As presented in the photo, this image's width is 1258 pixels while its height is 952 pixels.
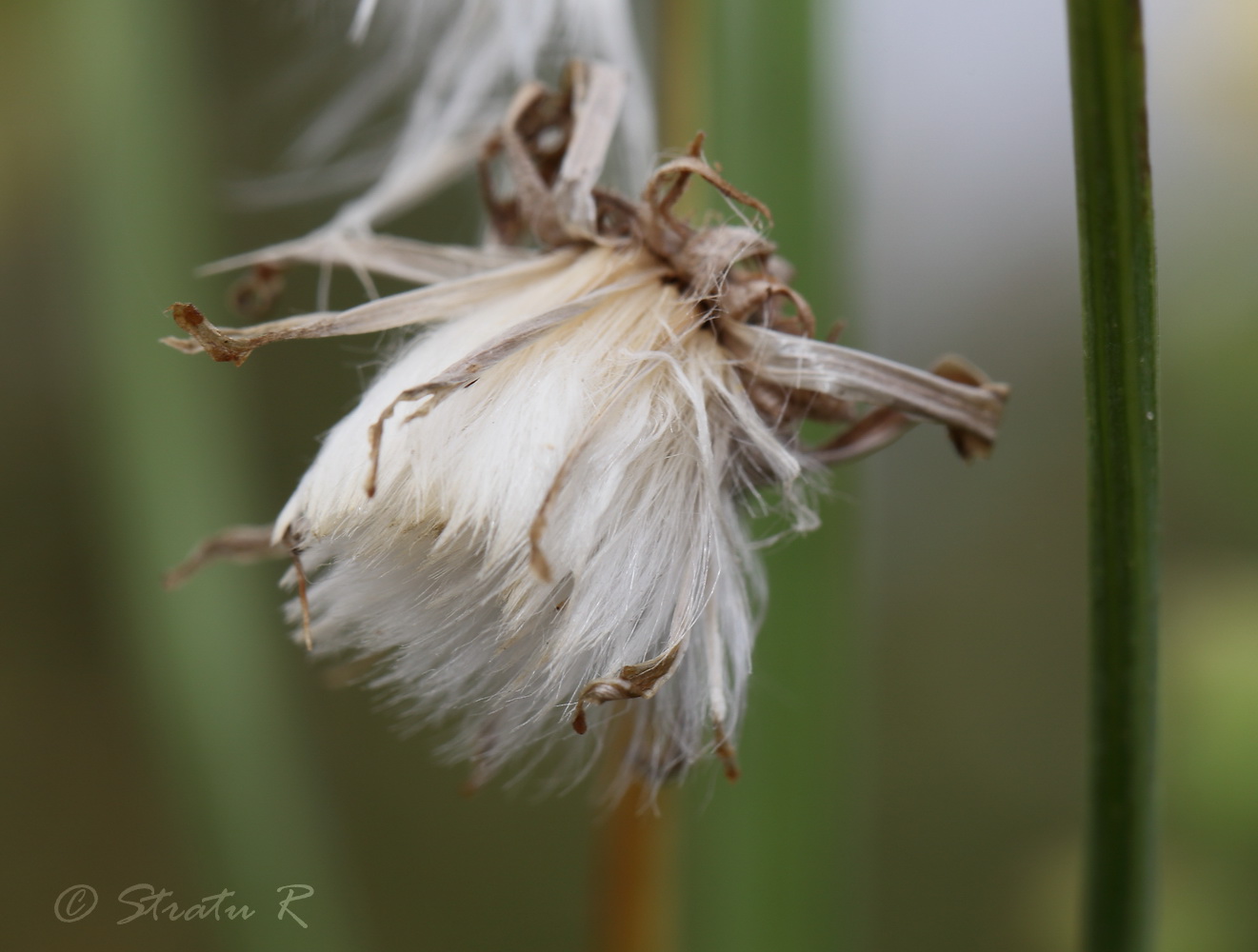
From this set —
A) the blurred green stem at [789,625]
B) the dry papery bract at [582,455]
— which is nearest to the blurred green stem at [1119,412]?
the dry papery bract at [582,455]

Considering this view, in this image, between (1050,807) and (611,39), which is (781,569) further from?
(1050,807)

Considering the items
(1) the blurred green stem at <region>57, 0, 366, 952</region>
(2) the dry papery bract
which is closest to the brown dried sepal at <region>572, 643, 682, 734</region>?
(2) the dry papery bract

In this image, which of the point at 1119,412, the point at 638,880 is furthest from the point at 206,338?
the point at 638,880

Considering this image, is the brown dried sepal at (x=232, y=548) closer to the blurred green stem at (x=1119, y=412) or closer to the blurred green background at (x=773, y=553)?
the blurred green background at (x=773, y=553)

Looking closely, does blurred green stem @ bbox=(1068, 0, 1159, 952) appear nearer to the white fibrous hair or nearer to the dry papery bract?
the dry papery bract

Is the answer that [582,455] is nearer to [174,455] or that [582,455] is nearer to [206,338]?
[206,338]
